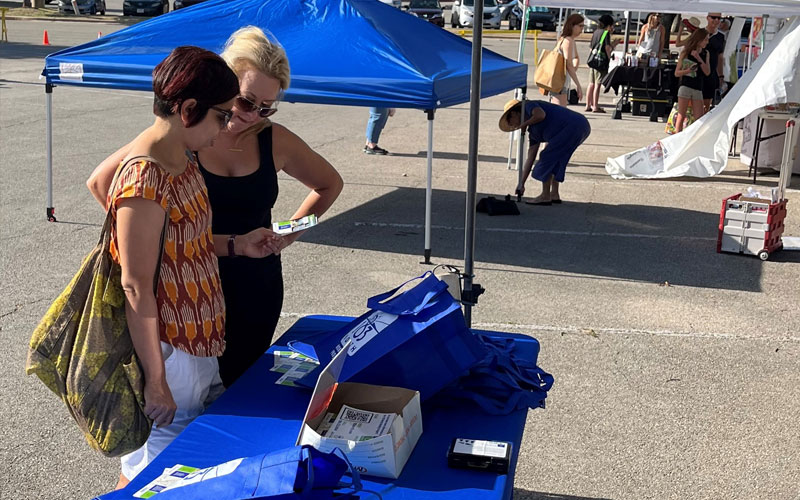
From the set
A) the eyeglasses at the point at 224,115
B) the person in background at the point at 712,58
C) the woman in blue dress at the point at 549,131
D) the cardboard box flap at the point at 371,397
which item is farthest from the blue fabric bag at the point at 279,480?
the person in background at the point at 712,58

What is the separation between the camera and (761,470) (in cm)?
399

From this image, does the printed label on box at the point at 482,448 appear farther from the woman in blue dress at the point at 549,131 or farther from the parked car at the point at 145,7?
the parked car at the point at 145,7

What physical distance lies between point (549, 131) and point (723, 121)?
2396 mm

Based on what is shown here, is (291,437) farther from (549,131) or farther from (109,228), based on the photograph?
(549,131)

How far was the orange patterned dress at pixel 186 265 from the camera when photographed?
2307 mm

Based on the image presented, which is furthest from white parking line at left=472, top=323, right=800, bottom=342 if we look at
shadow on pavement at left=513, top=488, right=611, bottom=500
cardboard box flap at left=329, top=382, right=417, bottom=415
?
cardboard box flap at left=329, top=382, right=417, bottom=415

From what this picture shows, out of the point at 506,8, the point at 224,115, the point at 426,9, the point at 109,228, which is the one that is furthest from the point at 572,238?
the point at 506,8

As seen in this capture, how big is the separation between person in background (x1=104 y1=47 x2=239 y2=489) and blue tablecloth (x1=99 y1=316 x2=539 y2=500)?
0.14 meters

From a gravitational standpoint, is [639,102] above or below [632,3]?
below

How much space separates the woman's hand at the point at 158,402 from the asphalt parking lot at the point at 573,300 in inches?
59.8

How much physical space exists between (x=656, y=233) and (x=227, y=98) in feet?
21.6

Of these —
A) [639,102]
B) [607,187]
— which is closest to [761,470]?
[607,187]

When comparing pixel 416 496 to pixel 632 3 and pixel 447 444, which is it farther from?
pixel 632 3

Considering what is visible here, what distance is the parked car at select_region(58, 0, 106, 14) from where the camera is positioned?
3550 centimetres
